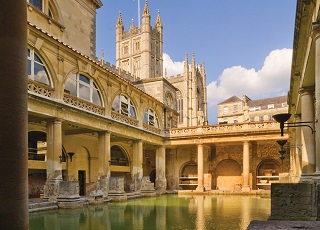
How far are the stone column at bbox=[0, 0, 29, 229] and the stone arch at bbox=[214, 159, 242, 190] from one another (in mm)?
32735

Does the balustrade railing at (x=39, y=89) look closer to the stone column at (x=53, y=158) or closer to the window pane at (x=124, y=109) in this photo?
the stone column at (x=53, y=158)

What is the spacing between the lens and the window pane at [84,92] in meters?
21.1

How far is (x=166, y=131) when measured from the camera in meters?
33.1

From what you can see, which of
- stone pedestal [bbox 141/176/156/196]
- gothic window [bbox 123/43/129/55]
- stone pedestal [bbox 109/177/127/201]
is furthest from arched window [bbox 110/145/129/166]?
gothic window [bbox 123/43/129/55]

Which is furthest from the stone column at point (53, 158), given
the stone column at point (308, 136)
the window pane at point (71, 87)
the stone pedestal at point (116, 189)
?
the stone column at point (308, 136)

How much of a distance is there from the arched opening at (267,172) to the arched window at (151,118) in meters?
11.0

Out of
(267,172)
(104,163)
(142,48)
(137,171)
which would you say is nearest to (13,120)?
(104,163)

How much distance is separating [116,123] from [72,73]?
540 cm

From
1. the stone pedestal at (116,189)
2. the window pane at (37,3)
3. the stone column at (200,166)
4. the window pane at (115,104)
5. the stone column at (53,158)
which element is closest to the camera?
the stone column at (53,158)

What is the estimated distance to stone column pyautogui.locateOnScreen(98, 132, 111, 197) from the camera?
22078 millimetres

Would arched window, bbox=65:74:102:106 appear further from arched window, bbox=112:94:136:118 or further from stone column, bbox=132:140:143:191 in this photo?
stone column, bbox=132:140:143:191

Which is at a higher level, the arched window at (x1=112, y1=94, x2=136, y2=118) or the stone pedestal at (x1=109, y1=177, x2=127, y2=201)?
the arched window at (x1=112, y1=94, x2=136, y2=118)

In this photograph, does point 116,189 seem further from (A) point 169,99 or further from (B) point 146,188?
(A) point 169,99

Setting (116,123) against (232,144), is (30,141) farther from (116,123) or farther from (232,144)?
(232,144)
